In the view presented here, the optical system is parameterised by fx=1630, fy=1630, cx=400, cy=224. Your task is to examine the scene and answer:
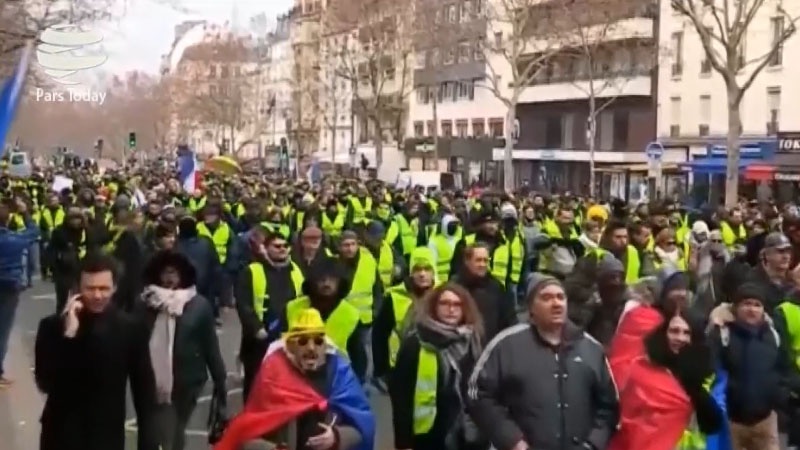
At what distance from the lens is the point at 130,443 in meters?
11.0

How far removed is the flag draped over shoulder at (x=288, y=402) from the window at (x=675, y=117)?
2051 inches

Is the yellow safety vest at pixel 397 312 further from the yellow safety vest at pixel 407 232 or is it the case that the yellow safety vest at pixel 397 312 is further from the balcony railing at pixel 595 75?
the balcony railing at pixel 595 75

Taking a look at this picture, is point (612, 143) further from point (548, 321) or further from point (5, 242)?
point (548, 321)

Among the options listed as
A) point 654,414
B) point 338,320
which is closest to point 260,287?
point 338,320

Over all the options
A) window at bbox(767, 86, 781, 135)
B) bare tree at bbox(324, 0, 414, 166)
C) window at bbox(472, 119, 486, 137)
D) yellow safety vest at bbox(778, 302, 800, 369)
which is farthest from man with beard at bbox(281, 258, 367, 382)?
window at bbox(472, 119, 486, 137)

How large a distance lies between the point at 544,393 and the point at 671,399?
2.23ft

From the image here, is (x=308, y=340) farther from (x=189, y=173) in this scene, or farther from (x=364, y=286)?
(x=189, y=173)

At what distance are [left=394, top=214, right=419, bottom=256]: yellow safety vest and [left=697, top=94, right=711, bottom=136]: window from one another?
35190 mm

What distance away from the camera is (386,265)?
14898mm

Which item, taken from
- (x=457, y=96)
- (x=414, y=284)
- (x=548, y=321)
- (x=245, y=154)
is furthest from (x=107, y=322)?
(x=245, y=154)

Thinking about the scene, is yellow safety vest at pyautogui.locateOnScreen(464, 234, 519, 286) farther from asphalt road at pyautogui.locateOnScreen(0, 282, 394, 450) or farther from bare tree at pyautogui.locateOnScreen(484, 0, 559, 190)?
bare tree at pyautogui.locateOnScreen(484, 0, 559, 190)

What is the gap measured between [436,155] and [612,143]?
11.8 m

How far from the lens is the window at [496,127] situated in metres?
75.5

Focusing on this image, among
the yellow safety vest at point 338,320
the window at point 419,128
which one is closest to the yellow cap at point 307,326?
the yellow safety vest at point 338,320
